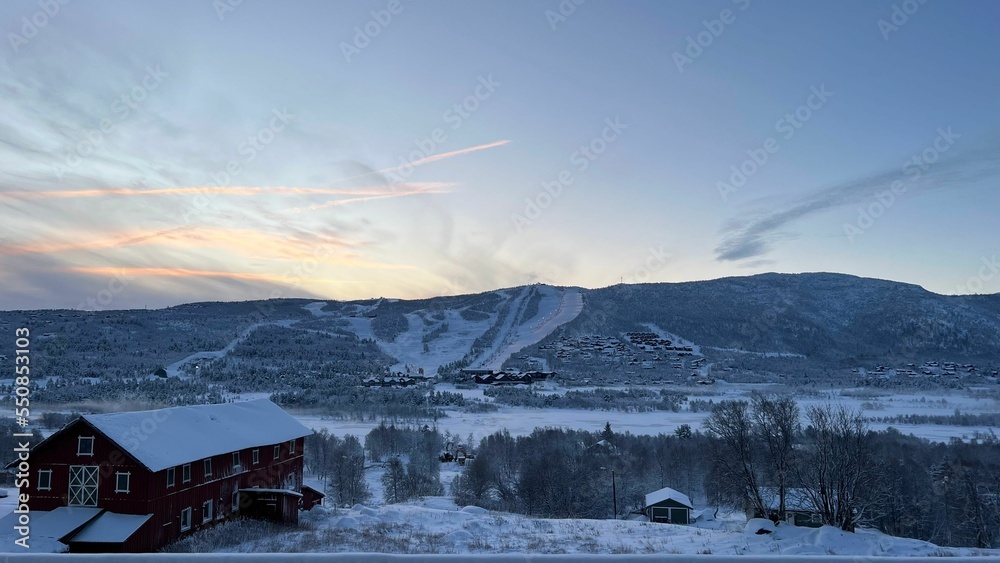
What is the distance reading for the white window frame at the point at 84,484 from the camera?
2048 cm

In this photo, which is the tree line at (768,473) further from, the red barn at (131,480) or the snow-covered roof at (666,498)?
the red barn at (131,480)

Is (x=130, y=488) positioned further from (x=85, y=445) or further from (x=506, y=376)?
(x=506, y=376)

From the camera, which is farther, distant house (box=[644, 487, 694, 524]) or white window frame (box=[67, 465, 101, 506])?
distant house (box=[644, 487, 694, 524])

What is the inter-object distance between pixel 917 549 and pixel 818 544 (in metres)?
2.73

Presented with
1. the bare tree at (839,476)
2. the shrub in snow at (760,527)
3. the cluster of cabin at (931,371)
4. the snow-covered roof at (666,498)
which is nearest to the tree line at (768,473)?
the bare tree at (839,476)

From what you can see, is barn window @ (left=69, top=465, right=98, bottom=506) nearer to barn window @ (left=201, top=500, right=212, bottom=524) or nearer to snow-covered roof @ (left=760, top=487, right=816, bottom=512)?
barn window @ (left=201, top=500, right=212, bottom=524)

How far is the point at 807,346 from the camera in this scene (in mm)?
177000

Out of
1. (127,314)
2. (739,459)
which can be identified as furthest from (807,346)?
(127,314)

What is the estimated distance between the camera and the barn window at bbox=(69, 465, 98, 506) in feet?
67.3

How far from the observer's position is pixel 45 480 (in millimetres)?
20578

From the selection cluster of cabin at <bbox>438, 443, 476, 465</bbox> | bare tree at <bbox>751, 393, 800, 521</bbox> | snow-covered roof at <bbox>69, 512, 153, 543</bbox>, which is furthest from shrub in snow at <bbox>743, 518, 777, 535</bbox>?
cluster of cabin at <bbox>438, 443, 476, 465</bbox>

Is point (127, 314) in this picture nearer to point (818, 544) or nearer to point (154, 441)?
point (154, 441)

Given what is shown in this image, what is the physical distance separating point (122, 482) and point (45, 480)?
10.3ft

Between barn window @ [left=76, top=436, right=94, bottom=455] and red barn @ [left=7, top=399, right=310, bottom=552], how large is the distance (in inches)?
1.5
